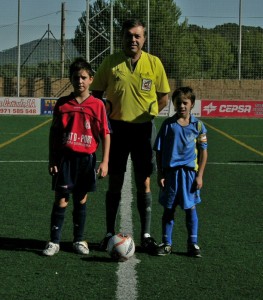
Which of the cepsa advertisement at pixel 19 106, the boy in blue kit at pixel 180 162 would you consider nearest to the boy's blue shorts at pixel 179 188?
the boy in blue kit at pixel 180 162

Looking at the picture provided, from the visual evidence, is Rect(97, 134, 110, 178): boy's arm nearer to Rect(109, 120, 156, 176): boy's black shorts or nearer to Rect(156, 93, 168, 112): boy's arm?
Rect(109, 120, 156, 176): boy's black shorts

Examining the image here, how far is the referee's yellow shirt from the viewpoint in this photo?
6426 millimetres

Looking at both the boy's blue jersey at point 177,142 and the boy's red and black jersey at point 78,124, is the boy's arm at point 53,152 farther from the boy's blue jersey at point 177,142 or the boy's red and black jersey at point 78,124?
the boy's blue jersey at point 177,142

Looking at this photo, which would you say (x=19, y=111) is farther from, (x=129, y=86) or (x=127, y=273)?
(x=127, y=273)

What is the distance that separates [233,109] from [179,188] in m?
28.9

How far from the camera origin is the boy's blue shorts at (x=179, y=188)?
6.23m

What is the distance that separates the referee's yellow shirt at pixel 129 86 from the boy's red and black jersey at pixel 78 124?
26cm

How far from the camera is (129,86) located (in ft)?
21.1

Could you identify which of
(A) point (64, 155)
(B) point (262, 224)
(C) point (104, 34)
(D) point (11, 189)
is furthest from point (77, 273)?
(C) point (104, 34)

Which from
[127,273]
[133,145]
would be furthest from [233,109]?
[127,273]

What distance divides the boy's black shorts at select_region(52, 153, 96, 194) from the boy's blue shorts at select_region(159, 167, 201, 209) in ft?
2.00

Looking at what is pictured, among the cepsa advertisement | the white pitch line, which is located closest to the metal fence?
the cepsa advertisement

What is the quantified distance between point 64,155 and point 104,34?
3537 cm

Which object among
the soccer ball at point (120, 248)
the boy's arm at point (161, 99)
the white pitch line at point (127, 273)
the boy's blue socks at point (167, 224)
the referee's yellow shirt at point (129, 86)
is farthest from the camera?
the boy's arm at point (161, 99)
